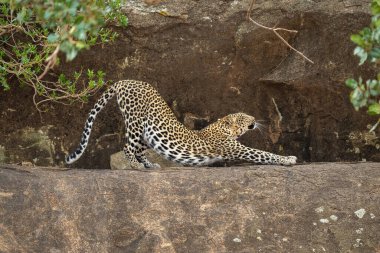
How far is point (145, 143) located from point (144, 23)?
2117 millimetres

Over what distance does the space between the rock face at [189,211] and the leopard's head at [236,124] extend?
91.0 inches

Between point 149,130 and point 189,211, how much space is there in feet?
9.24

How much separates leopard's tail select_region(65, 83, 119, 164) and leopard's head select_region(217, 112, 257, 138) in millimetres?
1884

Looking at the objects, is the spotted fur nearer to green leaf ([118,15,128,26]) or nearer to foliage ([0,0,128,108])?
foliage ([0,0,128,108])

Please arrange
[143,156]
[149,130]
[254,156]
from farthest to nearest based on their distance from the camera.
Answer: [143,156] → [149,130] → [254,156]

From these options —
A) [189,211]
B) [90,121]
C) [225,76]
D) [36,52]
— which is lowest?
[189,211]

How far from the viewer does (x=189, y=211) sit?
34.6ft

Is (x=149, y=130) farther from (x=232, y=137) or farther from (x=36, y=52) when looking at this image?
(x=36, y=52)

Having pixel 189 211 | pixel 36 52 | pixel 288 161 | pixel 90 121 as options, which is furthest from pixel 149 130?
pixel 189 211

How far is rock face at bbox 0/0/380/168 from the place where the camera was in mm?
13750

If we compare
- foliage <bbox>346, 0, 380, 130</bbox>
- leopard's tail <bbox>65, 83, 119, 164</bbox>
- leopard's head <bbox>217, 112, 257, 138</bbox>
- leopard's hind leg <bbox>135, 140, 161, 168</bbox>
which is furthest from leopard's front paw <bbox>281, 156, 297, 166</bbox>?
foliage <bbox>346, 0, 380, 130</bbox>

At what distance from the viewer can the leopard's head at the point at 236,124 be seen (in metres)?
13.4

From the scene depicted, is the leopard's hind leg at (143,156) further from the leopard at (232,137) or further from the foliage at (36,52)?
the foliage at (36,52)

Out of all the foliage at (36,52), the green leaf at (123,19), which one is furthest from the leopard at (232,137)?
the green leaf at (123,19)
